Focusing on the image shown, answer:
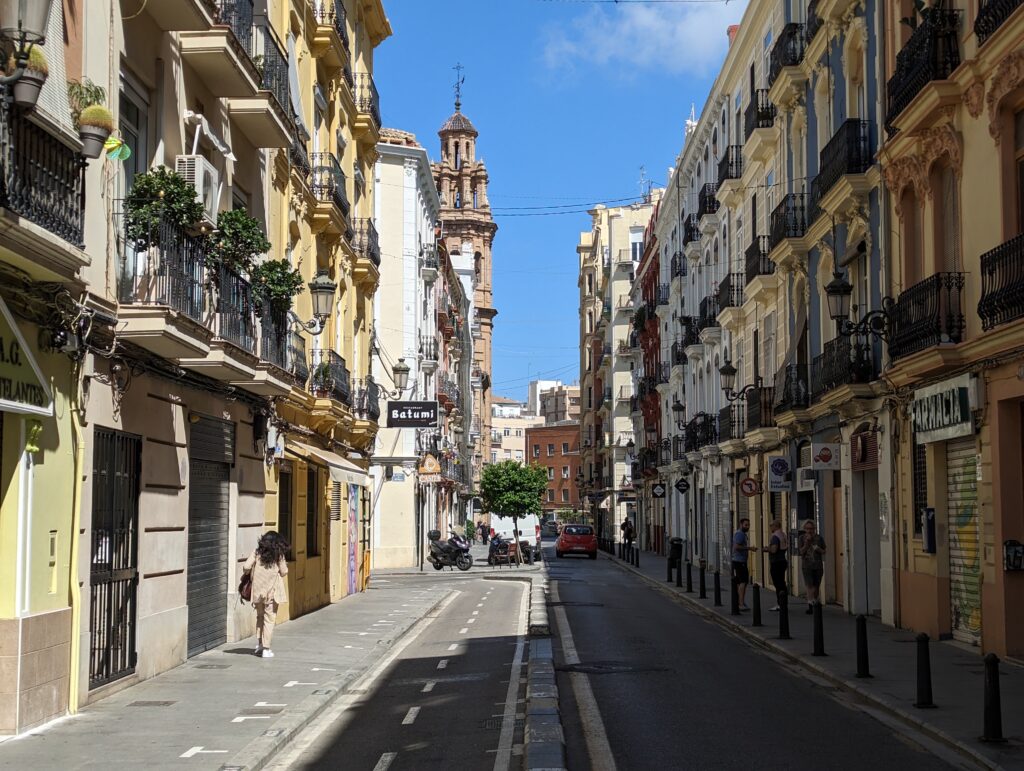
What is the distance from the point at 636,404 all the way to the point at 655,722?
60.6 meters

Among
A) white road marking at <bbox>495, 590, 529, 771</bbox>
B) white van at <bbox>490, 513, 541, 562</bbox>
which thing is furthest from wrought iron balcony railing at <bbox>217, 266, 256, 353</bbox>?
white van at <bbox>490, 513, 541, 562</bbox>

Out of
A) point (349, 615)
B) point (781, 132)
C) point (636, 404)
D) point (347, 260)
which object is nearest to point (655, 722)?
point (349, 615)

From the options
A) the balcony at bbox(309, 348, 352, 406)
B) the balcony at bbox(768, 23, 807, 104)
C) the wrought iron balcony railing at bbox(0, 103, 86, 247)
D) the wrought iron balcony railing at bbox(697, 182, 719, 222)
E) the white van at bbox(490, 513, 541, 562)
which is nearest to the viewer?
the wrought iron balcony railing at bbox(0, 103, 86, 247)

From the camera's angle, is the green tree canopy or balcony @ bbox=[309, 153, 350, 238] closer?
balcony @ bbox=[309, 153, 350, 238]

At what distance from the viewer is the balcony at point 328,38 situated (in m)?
25.8

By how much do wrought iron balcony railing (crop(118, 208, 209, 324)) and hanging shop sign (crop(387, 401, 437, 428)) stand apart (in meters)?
18.1

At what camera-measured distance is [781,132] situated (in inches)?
1254

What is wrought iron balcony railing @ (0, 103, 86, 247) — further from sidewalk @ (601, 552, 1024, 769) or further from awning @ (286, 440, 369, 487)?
awning @ (286, 440, 369, 487)

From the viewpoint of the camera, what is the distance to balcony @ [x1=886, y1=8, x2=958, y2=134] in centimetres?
1808

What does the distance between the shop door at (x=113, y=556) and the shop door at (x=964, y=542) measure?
11028mm

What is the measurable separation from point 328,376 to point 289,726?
14494mm

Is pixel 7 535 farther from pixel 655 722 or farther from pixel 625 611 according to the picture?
pixel 625 611

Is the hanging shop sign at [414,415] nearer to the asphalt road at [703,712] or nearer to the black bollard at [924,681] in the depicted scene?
the asphalt road at [703,712]

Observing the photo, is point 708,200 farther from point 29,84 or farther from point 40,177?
point 29,84
